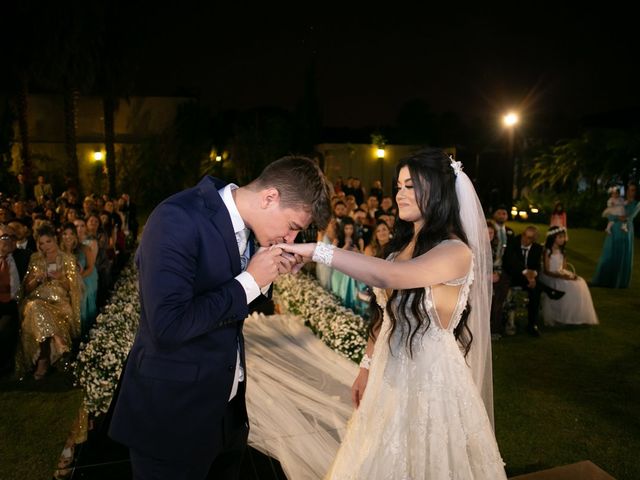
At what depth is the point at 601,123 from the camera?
127 ft

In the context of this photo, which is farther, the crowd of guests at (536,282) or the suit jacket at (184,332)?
the crowd of guests at (536,282)

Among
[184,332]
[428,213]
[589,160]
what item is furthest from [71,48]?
[589,160]

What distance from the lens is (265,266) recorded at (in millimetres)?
2162

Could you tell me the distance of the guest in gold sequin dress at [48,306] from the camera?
20.2 ft

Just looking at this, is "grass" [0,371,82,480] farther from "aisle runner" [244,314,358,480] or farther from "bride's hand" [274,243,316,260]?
"bride's hand" [274,243,316,260]

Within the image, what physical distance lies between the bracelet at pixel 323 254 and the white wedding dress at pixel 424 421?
746 millimetres

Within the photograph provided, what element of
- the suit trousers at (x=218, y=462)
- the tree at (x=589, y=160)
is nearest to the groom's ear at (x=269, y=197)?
the suit trousers at (x=218, y=462)

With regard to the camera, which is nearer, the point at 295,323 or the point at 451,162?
the point at 451,162

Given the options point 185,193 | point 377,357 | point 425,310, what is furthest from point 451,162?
point 185,193

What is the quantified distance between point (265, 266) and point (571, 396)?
16.6 ft

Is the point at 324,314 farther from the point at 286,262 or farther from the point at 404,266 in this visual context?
the point at 286,262

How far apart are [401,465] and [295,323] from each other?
17.5ft

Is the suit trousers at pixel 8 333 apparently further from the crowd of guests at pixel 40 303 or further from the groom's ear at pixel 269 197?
the groom's ear at pixel 269 197

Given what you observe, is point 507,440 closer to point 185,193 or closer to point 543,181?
point 185,193
